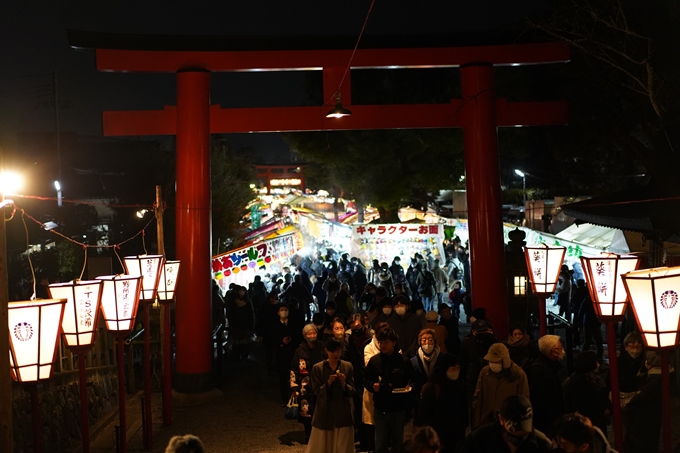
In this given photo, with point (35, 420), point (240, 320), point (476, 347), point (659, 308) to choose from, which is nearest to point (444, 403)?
point (659, 308)

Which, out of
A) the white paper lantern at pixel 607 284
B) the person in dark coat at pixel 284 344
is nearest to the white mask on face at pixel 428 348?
the white paper lantern at pixel 607 284

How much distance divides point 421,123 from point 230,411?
646 cm

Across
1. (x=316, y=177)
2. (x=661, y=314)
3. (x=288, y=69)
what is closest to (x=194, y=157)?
(x=288, y=69)

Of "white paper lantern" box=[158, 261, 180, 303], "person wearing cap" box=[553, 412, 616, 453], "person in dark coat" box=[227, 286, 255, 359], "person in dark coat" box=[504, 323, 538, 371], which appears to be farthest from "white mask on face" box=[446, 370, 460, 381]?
"person in dark coat" box=[227, 286, 255, 359]

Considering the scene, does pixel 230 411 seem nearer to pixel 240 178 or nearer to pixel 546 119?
A: pixel 546 119

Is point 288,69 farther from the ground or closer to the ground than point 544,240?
farther from the ground

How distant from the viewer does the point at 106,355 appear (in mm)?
12492

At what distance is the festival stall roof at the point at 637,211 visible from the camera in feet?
38.8

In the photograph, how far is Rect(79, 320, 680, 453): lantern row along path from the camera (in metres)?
9.88

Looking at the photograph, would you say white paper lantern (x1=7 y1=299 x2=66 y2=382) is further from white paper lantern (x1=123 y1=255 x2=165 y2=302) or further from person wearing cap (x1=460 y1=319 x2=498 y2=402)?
person wearing cap (x1=460 y1=319 x2=498 y2=402)

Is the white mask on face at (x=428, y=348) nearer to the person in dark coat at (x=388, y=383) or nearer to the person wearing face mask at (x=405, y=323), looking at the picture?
the person in dark coat at (x=388, y=383)

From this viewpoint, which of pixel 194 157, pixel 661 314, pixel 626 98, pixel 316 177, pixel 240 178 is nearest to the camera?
pixel 661 314

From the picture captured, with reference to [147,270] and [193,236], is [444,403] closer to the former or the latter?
[147,270]

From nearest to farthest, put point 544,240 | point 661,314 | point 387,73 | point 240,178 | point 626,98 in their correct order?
point 661,314 → point 626,98 → point 544,240 → point 387,73 → point 240,178
